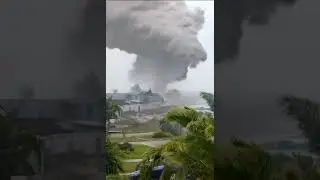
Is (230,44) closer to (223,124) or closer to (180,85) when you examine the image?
(223,124)

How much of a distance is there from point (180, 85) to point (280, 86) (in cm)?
126

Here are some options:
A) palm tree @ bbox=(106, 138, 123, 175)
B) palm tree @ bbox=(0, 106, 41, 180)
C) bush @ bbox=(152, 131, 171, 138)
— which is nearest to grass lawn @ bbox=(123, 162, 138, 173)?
palm tree @ bbox=(106, 138, 123, 175)

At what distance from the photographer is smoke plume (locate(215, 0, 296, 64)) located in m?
2.45

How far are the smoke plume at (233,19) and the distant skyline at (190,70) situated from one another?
0.91 metres

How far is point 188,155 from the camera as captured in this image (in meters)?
3.05

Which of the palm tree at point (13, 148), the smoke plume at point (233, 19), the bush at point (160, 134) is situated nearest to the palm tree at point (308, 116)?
the smoke plume at point (233, 19)

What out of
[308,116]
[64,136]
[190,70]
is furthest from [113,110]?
[308,116]

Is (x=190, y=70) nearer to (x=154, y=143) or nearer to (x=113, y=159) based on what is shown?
(x=154, y=143)

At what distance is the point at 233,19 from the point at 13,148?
148 cm

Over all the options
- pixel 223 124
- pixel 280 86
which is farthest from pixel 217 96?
pixel 280 86

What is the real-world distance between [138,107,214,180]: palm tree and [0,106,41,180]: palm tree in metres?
1.06

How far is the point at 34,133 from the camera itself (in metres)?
2.35

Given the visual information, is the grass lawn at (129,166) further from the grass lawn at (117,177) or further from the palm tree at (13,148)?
the palm tree at (13,148)

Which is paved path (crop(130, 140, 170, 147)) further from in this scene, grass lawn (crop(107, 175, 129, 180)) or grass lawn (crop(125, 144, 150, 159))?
grass lawn (crop(107, 175, 129, 180))
